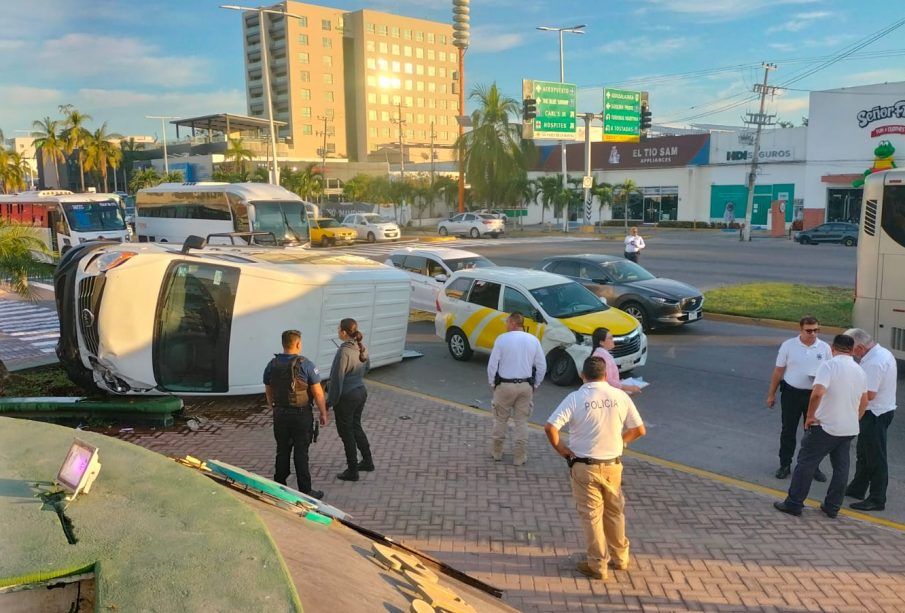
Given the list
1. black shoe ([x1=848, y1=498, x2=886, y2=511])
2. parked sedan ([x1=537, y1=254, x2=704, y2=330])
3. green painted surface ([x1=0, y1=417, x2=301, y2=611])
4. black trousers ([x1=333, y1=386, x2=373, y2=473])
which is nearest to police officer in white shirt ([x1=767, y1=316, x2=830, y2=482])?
black shoe ([x1=848, y1=498, x2=886, y2=511])

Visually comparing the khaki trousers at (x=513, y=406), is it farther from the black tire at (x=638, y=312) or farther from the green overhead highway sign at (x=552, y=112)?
the green overhead highway sign at (x=552, y=112)

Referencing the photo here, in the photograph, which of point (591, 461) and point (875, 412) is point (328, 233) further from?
point (591, 461)

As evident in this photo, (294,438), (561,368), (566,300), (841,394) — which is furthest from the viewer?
(566,300)

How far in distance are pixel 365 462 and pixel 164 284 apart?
142 inches

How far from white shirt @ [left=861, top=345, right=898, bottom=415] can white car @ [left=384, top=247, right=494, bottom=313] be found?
10416mm

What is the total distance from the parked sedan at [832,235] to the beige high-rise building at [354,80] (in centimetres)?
7033

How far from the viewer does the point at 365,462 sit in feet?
24.9

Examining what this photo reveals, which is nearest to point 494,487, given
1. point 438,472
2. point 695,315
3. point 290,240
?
point 438,472

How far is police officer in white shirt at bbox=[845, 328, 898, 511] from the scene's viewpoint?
6457 millimetres

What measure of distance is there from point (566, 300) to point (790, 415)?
4843mm

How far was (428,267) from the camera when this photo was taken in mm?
16578

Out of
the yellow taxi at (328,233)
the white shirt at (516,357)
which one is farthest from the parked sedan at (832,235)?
the white shirt at (516,357)

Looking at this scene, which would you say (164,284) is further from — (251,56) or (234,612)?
(251,56)

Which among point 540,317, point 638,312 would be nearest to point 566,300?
point 540,317
